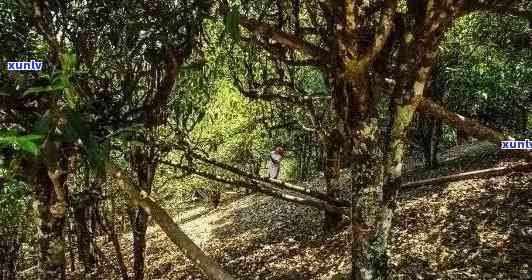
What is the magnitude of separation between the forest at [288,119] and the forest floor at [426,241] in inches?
2.7

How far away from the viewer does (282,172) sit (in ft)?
198

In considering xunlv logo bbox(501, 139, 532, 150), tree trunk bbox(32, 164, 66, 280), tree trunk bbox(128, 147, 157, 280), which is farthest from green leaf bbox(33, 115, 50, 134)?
tree trunk bbox(128, 147, 157, 280)

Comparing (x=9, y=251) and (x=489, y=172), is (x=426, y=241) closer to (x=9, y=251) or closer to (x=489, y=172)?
(x=489, y=172)

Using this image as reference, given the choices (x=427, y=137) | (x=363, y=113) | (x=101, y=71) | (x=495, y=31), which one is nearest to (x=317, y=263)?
(x=101, y=71)

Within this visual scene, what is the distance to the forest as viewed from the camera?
5258 mm

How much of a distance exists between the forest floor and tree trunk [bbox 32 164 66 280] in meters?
6.85

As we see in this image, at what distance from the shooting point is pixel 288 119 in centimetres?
2331

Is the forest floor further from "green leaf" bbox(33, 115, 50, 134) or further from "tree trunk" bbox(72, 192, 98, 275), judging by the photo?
"green leaf" bbox(33, 115, 50, 134)

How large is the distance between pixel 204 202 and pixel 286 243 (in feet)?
101

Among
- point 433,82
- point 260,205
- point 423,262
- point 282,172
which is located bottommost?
point 282,172

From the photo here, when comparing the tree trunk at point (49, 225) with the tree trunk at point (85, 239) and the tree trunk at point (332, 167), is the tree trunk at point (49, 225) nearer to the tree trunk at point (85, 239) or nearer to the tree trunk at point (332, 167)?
the tree trunk at point (332, 167)

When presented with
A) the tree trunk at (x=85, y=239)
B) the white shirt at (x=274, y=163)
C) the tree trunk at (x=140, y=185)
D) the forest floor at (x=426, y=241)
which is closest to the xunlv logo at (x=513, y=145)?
the forest floor at (x=426, y=241)

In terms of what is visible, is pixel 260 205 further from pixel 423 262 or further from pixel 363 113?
pixel 363 113

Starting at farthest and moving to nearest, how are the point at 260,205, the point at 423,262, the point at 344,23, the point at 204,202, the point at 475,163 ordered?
the point at 204,202 → the point at 260,205 → the point at 475,163 → the point at 423,262 → the point at 344,23
